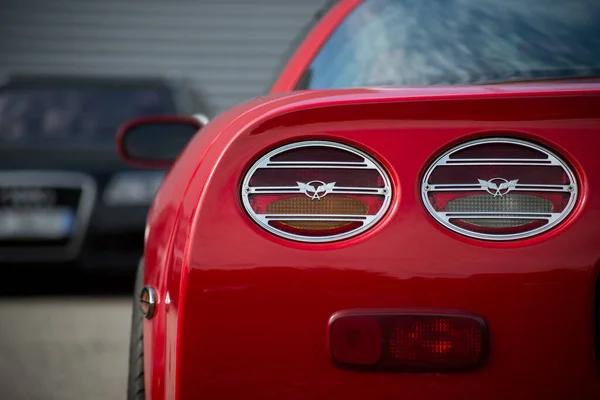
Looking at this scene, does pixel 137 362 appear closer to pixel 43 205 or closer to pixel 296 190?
pixel 296 190

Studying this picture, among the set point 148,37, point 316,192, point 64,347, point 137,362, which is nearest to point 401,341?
point 316,192

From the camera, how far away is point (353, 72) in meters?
2.33

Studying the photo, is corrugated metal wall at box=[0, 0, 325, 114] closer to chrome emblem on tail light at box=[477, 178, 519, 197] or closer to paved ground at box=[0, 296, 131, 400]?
paved ground at box=[0, 296, 131, 400]

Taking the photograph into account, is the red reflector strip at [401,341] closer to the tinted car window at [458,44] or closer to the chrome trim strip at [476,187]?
the chrome trim strip at [476,187]

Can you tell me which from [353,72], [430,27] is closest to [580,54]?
[430,27]

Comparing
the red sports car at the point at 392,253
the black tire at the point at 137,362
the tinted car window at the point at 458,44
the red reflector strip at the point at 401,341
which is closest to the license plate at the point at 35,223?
the tinted car window at the point at 458,44

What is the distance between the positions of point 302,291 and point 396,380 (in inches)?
8.1

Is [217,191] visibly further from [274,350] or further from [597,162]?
[597,162]

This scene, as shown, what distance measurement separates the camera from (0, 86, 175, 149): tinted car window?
6.54 m

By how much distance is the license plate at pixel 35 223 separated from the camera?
19.2 ft

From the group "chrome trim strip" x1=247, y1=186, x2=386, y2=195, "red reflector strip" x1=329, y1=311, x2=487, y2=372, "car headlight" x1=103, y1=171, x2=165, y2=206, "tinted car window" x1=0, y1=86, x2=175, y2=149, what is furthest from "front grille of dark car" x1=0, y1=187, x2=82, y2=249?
"red reflector strip" x1=329, y1=311, x2=487, y2=372

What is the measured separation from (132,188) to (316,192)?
4.54 m

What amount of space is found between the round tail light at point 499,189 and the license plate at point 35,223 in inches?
178

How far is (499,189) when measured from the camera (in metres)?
1.63
